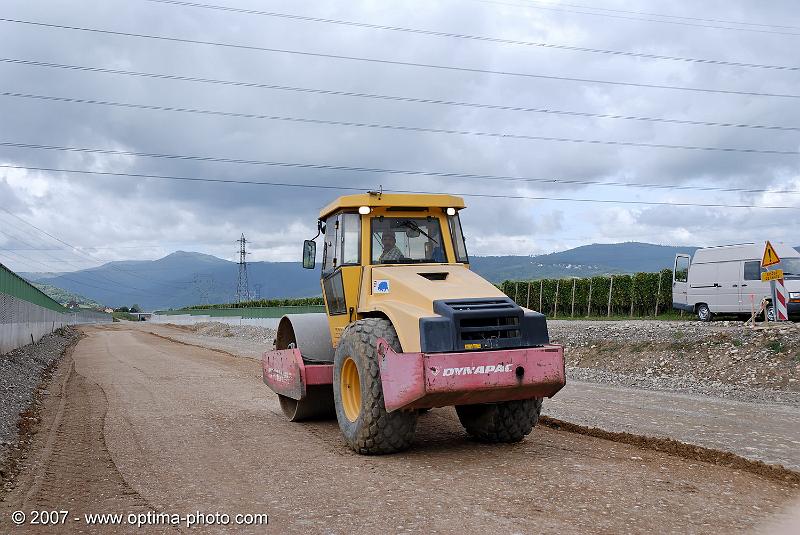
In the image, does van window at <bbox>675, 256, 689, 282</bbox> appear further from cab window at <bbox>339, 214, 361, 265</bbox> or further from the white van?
cab window at <bbox>339, 214, 361, 265</bbox>

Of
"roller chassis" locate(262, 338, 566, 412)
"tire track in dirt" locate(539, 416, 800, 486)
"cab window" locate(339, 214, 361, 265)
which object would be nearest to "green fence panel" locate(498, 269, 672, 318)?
"tire track in dirt" locate(539, 416, 800, 486)

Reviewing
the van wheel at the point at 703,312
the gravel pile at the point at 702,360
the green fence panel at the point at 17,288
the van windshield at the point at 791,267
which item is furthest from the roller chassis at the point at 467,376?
the van wheel at the point at 703,312

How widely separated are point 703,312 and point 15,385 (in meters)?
22.5

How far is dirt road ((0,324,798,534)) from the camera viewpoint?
5289mm

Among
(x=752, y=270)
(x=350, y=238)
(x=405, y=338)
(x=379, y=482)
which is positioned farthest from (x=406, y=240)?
(x=752, y=270)

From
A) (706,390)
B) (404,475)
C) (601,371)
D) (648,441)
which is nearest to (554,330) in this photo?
(601,371)

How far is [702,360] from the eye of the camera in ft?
49.7

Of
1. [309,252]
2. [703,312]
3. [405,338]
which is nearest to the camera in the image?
[405,338]

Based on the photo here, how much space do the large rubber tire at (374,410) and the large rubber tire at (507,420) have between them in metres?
1.05

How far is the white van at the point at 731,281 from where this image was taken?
76.5ft

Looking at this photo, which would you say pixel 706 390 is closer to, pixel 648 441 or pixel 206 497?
pixel 648 441

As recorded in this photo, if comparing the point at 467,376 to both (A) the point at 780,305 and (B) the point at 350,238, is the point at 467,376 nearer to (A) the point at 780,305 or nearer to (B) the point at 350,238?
(B) the point at 350,238

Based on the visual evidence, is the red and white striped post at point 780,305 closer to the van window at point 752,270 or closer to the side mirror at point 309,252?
the van window at point 752,270

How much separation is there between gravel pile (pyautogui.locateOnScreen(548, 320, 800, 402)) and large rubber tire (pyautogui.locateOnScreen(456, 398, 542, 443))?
19.1ft
